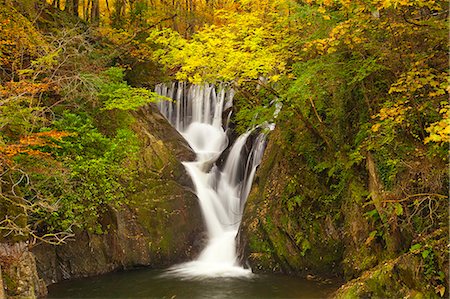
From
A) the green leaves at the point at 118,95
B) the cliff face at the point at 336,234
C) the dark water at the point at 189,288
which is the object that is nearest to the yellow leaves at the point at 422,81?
the cliff face at the point at 336,234

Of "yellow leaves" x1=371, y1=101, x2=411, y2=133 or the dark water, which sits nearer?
"yellow leaves" x1=371, y1=101, x2=411, y2=133

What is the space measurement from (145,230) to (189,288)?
2792mm

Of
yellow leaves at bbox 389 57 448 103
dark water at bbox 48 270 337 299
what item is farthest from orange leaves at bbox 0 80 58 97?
yellow leaves at bbox 389 57 448 103

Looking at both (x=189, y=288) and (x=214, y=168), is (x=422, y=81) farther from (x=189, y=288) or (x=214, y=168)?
(x=214, y=168)

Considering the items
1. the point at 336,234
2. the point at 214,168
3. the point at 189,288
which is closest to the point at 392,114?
the point at 336,234

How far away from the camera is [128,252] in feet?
36.9

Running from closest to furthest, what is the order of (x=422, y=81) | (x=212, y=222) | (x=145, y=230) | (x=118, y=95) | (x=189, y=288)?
1. (x=422, y=81)
2. (x=189, y=288)
3. (x=118, y=95)
4. (x=145, y=230)
5. (x=212, y=222)

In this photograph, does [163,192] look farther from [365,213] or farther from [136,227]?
[365,213]

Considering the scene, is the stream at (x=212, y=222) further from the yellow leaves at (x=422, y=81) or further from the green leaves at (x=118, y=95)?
the yellow leaves at (x=422, y=81)

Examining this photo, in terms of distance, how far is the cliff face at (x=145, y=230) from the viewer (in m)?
10.3

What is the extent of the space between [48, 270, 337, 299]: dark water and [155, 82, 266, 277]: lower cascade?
2.24ft

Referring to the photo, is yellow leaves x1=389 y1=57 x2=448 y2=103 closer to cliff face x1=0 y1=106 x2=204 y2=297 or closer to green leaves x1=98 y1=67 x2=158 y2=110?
green leaves x1=98 y1=67 x2=158 y2=110

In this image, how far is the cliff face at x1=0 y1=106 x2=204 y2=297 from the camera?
1034 cm

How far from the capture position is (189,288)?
9422 mm
